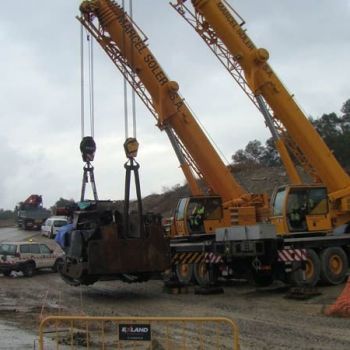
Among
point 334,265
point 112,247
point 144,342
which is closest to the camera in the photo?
point 144,342

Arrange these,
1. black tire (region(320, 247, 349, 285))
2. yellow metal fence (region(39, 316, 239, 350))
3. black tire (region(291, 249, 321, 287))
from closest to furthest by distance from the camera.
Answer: yellow metal fence (region(39, 316, 239, 350)) < black tire (region(291, 249, 321, 287)) < black tire (region(320, 247, 349, 285))

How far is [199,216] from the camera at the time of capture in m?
23.3

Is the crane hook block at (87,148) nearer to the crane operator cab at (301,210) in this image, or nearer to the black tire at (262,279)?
the crane operator cab at (301,210)

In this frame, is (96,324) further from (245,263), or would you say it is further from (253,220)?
(253,220)

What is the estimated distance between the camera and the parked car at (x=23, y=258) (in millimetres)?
27438

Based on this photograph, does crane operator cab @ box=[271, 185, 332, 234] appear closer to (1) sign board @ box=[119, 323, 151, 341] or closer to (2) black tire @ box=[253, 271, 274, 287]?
(2) black tire @ box=[253, 271, 274, 287]

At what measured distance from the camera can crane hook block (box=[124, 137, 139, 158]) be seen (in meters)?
17.1

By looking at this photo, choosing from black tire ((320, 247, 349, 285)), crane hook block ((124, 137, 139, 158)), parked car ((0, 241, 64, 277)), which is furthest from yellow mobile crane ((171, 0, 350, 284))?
parked car ((0, 241, 64, 277))

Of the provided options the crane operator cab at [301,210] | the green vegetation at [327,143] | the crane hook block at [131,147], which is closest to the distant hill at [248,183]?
the green vegetation at [327,143]

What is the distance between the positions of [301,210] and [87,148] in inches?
273

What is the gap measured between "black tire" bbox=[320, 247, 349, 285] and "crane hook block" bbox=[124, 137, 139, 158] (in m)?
6.68

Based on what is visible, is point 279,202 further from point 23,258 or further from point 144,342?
point 23,258

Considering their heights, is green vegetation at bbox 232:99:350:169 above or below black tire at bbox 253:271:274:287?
above

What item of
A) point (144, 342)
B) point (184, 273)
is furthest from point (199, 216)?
point (144, 342)
